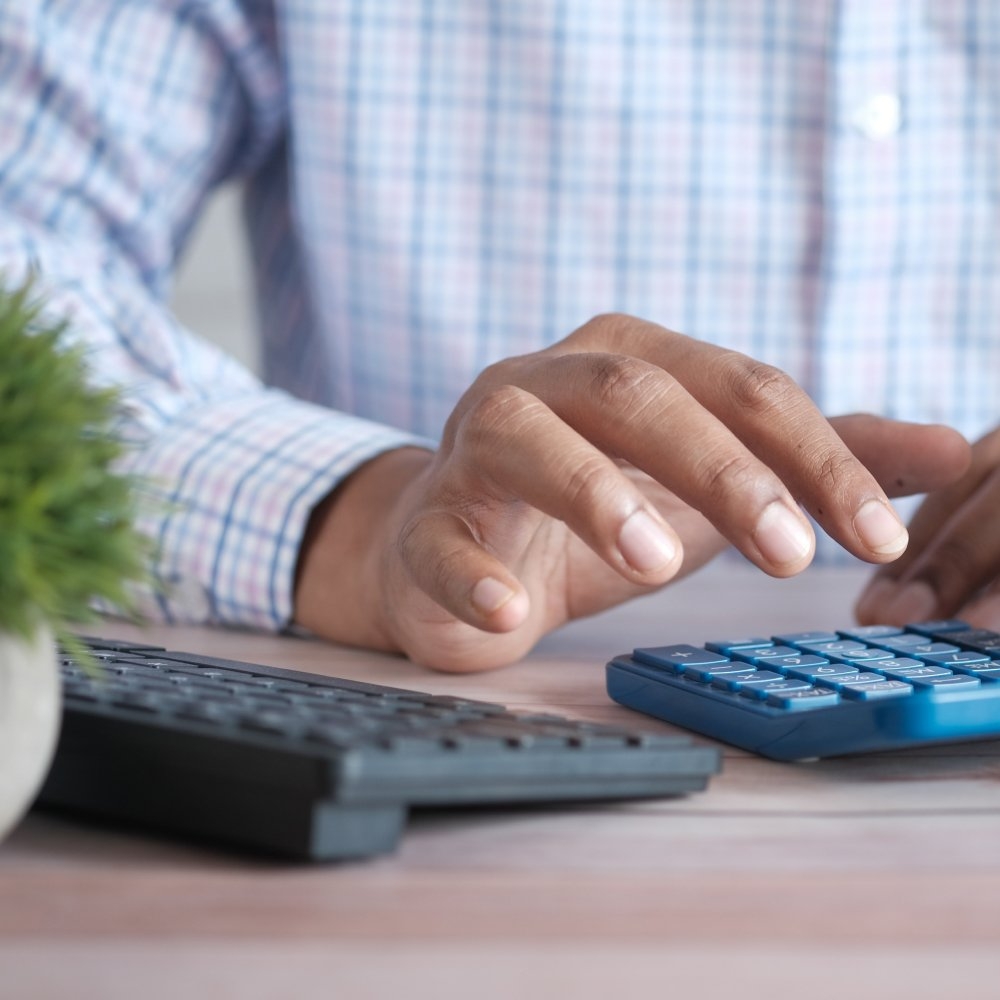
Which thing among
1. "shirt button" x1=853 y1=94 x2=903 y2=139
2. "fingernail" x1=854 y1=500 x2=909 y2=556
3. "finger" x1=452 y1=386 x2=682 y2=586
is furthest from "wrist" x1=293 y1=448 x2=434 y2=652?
"shirt button" x1=853 y1=94 x2=903 y2=139

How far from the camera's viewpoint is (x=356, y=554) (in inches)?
27.8

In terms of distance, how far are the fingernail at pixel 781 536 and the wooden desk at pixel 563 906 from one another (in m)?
0.10

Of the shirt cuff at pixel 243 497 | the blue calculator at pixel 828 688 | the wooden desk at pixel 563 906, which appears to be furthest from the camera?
the shirt cuff at pixel 243 497

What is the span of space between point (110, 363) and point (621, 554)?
519mm

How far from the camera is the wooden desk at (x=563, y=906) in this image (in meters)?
0.25

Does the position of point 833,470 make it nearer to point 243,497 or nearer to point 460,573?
point 460,573

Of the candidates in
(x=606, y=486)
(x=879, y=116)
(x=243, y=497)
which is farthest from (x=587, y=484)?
(x=879, y=116)

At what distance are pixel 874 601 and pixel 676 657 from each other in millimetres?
236

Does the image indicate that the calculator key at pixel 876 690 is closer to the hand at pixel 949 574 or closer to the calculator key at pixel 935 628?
the calculator key at pixel 935 628

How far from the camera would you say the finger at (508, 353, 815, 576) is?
0.47m

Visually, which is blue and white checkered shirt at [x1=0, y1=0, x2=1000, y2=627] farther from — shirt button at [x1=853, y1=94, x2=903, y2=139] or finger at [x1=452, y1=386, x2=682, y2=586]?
finger at [x1=452, y1=386, x2=682, y2=586]

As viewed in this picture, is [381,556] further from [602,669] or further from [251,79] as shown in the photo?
[251,79]

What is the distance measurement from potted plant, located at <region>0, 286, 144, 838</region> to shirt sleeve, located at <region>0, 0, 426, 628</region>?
406mm

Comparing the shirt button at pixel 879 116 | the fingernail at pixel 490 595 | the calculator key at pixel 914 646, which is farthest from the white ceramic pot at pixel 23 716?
the shirt button at pixel 879 116
